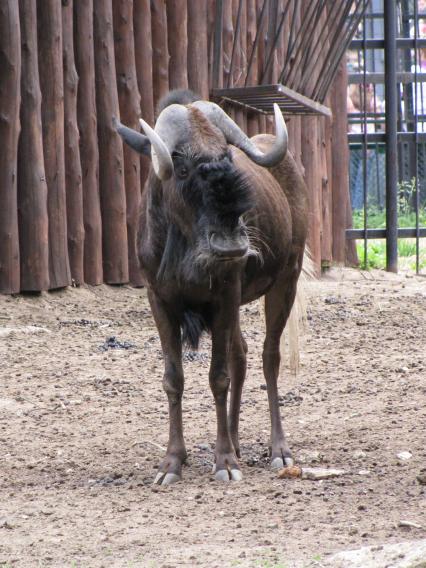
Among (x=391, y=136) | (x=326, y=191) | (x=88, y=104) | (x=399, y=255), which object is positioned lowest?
(x=399, y=255)

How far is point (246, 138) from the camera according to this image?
506 centimetres

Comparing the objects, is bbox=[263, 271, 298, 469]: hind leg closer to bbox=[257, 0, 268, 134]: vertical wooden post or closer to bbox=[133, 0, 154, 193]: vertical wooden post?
bbox=[133, 0, 154, 193]: vertical wooden post

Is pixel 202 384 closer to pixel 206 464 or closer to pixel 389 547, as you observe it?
pixel 206 464

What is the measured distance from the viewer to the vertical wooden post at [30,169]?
893 centimetres

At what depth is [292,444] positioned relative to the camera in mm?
5785

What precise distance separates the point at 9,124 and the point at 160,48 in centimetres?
224

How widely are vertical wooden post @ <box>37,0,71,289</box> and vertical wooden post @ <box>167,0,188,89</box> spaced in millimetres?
1619

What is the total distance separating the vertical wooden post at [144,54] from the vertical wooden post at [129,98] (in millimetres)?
131

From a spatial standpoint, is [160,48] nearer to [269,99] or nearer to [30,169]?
[269,99]

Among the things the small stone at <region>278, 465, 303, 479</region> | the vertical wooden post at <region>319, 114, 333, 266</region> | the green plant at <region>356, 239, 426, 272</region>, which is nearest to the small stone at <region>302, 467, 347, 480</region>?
the small stone at <region>278, 465, 303, 479</region>

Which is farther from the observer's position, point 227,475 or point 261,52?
point 261,52

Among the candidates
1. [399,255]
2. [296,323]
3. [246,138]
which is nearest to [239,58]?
[399,255]

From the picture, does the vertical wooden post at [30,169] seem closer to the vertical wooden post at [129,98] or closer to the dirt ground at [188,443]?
the dirt ground at [188,443]

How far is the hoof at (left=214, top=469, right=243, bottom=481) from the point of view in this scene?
16.6 ft
